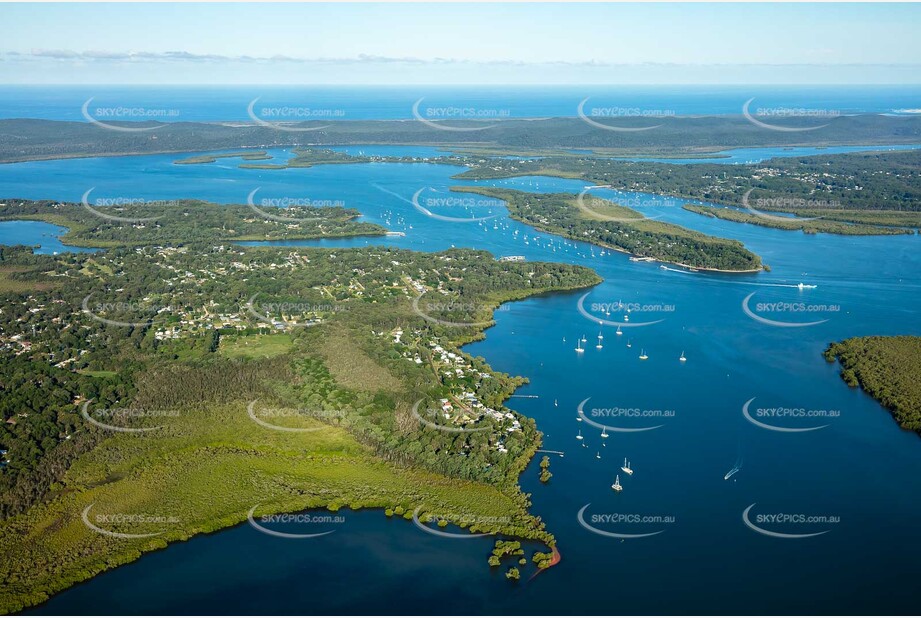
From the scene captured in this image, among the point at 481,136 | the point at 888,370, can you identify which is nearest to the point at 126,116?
the point at 481,136

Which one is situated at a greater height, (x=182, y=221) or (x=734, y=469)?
(x=182, y=221)

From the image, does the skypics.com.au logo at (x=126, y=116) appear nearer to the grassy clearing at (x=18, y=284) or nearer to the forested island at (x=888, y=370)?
the grassy clearing at (x=18, y=284)

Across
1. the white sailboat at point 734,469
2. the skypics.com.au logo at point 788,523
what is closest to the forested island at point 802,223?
the white sailboat at point 734,469

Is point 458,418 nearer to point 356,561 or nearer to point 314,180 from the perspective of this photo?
point 356,561

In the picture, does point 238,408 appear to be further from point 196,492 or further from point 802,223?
point 802,223

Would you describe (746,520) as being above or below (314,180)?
below

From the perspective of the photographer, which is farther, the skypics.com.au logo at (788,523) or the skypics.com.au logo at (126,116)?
the skypics.com.au logo at (126,116)

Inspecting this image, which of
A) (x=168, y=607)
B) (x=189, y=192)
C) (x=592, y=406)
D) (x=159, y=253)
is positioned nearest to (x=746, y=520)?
(x=592, y=406)
